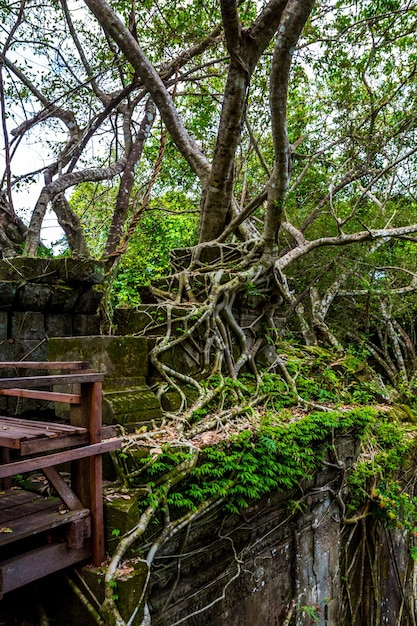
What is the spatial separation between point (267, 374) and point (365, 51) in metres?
5.47

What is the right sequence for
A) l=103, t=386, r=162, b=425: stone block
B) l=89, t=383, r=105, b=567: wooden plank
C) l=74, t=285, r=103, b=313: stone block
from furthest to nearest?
l=74, t=285, r=103, b=313: stone block → l=103, t=386, r=162, b=425: stone block → l=89, t=383, r=105, b=567: wooden plank

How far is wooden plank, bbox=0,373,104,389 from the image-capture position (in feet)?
7.72

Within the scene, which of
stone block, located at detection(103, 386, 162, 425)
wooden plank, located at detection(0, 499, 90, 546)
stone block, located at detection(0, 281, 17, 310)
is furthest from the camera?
stone block, located at detection(0, 281, 17, 310)

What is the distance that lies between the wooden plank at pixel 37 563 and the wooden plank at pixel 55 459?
451 mm

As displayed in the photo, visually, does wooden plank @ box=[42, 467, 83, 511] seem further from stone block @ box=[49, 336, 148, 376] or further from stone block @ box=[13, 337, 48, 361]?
stone block @ box=[13, 337, 48, 361]

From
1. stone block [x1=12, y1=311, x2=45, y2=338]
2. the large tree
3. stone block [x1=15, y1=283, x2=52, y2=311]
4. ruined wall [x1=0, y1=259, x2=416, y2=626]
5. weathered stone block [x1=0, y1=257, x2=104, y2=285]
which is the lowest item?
ruined wall [x1=0, y1=259, x2=416, y2=626]

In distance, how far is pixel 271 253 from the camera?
A: 5.33 m

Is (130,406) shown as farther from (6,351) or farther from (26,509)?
(6,351)

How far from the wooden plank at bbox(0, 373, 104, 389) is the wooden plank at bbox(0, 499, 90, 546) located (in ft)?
2.44

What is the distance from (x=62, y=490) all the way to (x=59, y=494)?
0.08 ft

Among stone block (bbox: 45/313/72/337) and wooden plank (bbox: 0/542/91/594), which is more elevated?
stone block (bbox: 45/313/72/337)

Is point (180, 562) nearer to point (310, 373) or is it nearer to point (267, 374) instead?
point (267, 374)

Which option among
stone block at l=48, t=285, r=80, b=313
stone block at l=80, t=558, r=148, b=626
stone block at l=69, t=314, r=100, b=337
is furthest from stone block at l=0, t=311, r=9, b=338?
stone block at l=80, t=558, r=148, b=626

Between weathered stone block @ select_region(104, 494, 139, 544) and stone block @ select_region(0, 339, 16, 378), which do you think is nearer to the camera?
weathered stone block @ select_region(104, 494, 139, 544)
